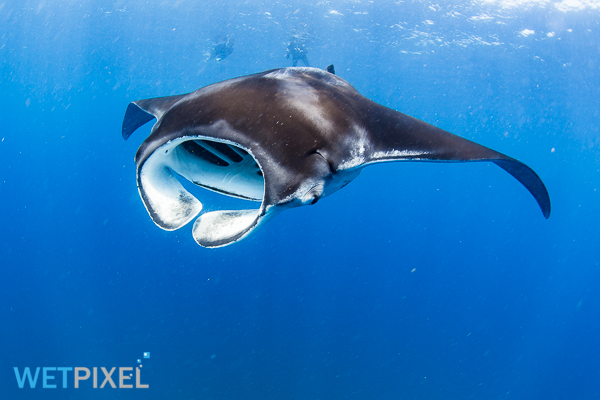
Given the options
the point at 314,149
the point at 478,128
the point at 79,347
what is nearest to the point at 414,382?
the point at 79,347

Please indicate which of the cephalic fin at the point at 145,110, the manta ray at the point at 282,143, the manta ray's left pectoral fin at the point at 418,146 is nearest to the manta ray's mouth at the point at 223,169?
the manta ray at the point at 282,143

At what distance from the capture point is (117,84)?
1742 cm

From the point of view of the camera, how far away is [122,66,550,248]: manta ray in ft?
4.54

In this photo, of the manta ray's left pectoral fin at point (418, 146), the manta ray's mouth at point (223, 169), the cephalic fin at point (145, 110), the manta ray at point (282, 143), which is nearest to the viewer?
the manta ray at point (282, 143)

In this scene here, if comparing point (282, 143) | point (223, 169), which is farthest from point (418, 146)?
point (223, 169)

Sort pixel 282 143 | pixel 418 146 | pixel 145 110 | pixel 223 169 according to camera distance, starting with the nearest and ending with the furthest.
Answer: pixel 282 143 < pixel 418 146 < pixel 223 169 < pixel 145 110

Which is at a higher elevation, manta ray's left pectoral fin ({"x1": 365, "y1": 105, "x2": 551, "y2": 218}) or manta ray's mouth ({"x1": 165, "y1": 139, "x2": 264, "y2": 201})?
manta ray's mouth ({"x1": 165, "y1": 139, "x2": 264, "y2": 201})

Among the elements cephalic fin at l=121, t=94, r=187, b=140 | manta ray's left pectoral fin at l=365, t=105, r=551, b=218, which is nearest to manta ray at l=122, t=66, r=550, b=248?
manta ray's left pectoral fin at l=365, t=105, r=551, b=218

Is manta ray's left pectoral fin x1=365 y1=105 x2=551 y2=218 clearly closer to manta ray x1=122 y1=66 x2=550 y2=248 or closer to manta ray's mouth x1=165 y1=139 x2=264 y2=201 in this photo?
manta ray x1=122 y1=66 x2=550 y2=248

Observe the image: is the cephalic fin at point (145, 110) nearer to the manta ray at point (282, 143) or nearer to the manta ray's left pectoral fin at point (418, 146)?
the manta ray at point (282, 143)

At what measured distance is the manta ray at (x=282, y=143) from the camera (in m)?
1.38

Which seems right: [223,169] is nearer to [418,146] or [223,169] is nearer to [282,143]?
[282,143]

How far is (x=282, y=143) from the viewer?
1414mm

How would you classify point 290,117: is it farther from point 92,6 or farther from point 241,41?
point 92,6
